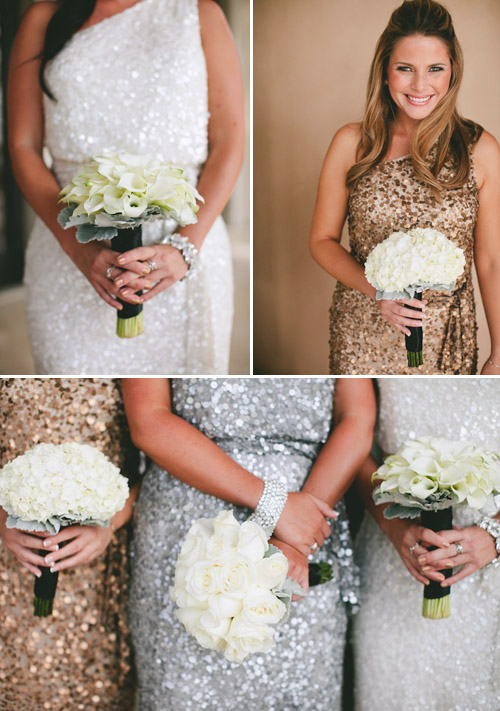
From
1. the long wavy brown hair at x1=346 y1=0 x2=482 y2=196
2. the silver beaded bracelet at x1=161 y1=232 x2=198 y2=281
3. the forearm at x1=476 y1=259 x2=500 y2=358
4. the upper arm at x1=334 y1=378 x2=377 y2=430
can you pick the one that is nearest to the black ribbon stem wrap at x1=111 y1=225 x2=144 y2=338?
the silver beaded bracelet at x1=161 y1=232 x2=198 y2=281

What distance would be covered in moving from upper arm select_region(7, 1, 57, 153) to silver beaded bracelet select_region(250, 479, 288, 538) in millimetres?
1083

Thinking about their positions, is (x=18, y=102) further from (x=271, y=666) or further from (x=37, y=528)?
(x=271, y=666)

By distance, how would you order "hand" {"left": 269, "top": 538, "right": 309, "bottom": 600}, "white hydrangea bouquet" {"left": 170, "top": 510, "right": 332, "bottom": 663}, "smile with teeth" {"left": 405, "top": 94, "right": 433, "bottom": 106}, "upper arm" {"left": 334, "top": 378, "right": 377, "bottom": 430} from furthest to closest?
"upper arm" {"left": 334, "top": 378, "right": 377, "bottom": 430} < "smile with teeth" {"left": 405, "top": 94, "right": 433, "bottom": 106} < "hand" {"left": 269, "top": 538, "right": 309, "bottom": 600} < "white hydrangea bouquet" {"left": 170, "top": 510, "right": 332, "bottom": 663}

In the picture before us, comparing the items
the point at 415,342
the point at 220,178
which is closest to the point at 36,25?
the point at 220,178

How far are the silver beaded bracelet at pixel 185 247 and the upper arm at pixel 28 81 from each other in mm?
463

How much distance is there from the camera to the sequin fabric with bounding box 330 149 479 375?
1.83 m

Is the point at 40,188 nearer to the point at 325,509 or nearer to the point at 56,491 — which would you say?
the point at 56,491

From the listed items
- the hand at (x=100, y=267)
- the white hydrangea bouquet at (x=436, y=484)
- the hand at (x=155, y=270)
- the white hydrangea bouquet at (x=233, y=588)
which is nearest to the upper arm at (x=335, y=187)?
the hand at (x=155, y=270)

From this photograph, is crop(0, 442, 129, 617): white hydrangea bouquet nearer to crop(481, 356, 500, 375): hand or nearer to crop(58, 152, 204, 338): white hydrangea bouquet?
crop(58, 152, 204, 338): white hydrangea bouquet

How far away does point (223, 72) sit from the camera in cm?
193

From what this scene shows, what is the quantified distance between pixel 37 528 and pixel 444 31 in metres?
1.46

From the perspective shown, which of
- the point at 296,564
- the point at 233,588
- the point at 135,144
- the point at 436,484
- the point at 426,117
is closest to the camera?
the point at 233,588

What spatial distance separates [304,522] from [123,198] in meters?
0.84

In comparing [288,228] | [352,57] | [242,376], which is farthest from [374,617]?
[352,57]
